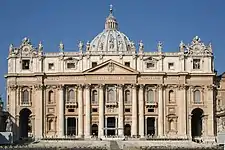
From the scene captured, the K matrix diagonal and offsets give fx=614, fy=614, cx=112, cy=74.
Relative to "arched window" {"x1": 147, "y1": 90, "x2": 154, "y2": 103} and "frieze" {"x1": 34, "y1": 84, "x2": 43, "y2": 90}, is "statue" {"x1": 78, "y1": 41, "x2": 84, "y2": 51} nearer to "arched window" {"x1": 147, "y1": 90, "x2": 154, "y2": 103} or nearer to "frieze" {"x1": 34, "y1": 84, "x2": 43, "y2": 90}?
"frieze" {"x1": 34, "y1": 84, "x2": 43, "y2": 90}

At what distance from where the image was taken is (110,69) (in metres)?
107

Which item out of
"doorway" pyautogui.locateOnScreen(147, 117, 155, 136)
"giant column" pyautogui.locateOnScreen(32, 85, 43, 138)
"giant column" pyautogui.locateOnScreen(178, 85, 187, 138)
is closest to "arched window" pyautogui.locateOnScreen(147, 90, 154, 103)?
"doorway" pyautogui.locateOnScreen(147, 117, 155, 136)

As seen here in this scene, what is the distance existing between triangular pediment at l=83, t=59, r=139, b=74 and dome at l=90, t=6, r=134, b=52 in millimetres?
23883

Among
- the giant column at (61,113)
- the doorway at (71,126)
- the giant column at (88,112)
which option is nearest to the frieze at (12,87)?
the giant column at (61,113)

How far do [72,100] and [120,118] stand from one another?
9.16m

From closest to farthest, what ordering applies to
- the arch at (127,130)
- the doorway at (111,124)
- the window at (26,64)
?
the doorway at (111,124)
the arch at (127,130)
the window at (26,64)

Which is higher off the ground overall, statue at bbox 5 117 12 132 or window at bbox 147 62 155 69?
window at bbox 147 62 155 69

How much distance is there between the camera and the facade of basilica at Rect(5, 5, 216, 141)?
4193 inches

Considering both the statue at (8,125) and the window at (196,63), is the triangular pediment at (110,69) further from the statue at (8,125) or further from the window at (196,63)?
the statue at (8,125)

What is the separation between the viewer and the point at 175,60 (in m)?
109

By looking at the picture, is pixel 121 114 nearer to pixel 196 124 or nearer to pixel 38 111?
pixel 38 111

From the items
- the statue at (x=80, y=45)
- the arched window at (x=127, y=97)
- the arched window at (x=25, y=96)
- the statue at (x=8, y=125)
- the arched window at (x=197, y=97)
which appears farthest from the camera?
the arched window at (x=25, y=96)

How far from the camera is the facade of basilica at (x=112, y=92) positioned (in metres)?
106

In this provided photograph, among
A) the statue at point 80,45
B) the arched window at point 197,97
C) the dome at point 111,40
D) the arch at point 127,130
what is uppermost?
the dome at point 111,40
